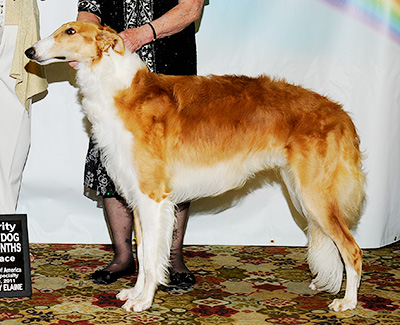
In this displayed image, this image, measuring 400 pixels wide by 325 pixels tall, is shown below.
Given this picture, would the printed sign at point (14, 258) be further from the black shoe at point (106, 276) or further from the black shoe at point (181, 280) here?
the black shoe at point (181, 280)

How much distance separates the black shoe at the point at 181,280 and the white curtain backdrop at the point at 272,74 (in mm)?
1017

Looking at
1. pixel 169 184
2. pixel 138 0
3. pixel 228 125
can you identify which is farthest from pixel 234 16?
pixel 169 184

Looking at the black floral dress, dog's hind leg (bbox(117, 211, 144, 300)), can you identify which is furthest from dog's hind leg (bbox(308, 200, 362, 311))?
the black floral dress

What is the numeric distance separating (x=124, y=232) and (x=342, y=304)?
136cm

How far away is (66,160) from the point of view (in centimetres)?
476

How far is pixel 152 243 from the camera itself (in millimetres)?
3359

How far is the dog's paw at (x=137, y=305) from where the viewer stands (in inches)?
131

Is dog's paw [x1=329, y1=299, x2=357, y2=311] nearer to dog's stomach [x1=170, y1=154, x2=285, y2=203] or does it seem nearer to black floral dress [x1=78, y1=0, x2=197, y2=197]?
Result: dog's stomach [x1=170, y1=154, x2=285, y2=203]

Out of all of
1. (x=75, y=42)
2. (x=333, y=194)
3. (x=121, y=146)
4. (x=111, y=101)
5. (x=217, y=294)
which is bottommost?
(x=217, y=294)

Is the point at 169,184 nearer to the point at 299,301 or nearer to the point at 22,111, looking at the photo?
the point at 299,301

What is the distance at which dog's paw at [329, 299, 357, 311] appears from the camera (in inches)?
133

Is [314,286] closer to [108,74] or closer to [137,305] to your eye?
[137,305]

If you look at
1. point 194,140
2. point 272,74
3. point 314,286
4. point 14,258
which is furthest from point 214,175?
point 272,74

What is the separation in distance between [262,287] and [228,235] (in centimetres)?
111
